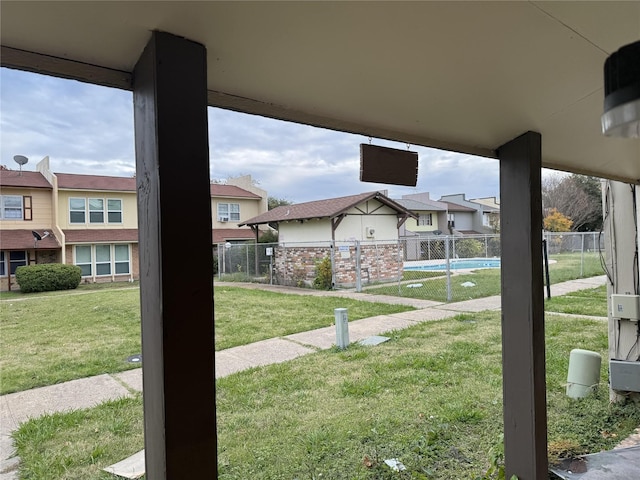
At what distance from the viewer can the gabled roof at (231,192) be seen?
1805 centimetres

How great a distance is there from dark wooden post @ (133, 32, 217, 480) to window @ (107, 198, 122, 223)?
15.4 metres

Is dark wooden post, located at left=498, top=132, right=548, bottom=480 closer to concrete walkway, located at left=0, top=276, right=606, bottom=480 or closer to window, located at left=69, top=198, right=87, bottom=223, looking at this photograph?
concrete walkway, located at left=0, top=276, right=606, bottom=480

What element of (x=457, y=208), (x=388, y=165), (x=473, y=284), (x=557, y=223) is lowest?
(x=473, y=284)

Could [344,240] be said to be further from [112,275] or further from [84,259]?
[84,259]

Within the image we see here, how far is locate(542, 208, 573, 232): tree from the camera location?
20.9 metres

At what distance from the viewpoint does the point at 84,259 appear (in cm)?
1379

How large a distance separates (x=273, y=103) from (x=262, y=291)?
32.1 ft

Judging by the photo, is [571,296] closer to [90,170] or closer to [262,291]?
[262,291]

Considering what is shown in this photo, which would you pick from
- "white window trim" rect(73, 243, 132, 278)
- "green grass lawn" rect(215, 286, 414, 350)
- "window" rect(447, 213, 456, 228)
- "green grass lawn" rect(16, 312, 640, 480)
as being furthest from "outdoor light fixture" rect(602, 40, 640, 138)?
"window" rect(447, 213, 456, 228)

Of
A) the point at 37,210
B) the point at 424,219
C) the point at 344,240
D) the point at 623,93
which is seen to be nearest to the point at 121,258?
the point at 37,210

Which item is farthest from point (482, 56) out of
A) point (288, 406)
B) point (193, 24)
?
point (288, 406)

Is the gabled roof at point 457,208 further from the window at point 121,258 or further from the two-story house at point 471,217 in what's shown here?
the window at point 121,258

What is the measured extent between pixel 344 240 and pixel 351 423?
9.36m

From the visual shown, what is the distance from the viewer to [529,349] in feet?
5.87
